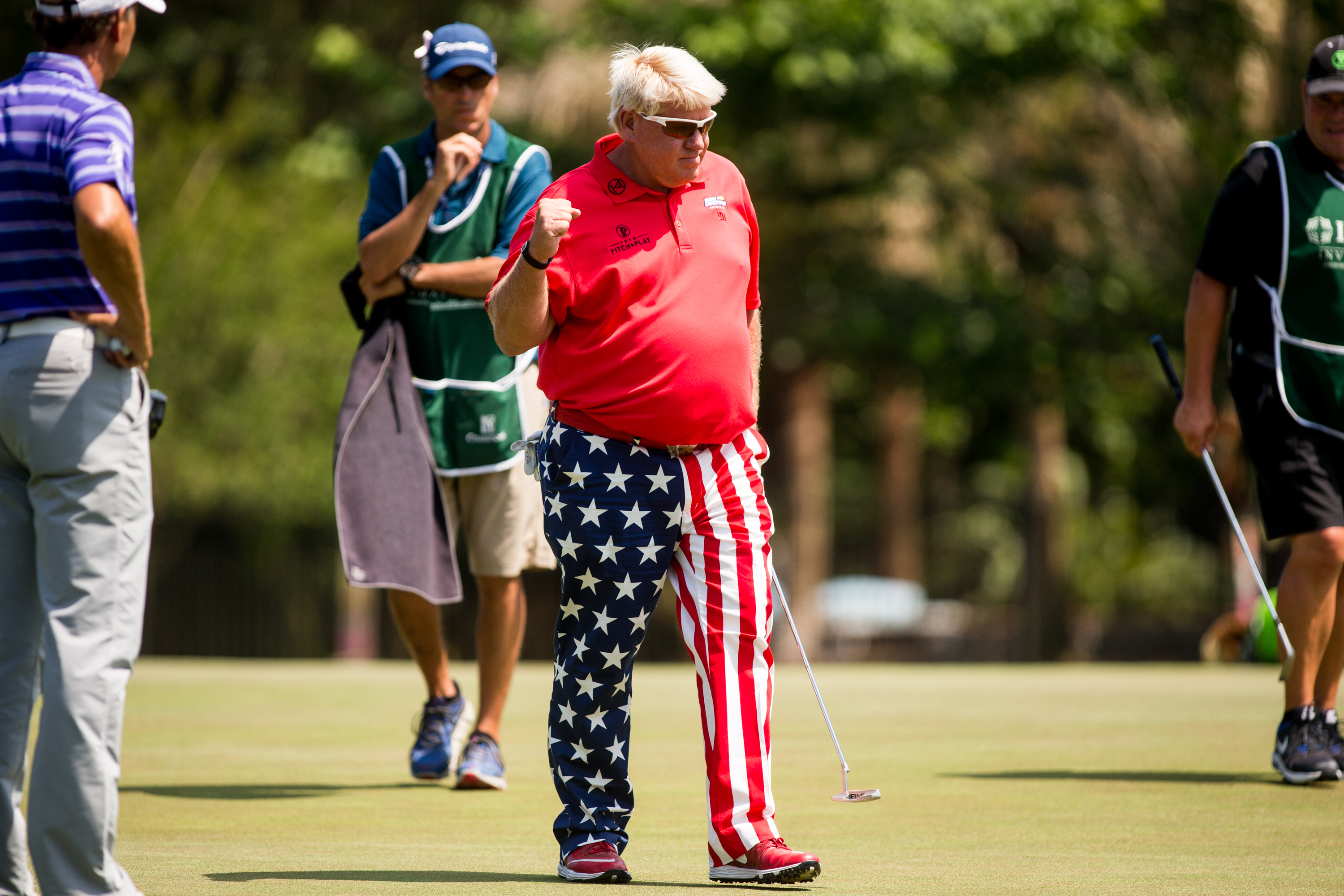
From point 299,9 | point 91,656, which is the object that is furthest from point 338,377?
point 91,656

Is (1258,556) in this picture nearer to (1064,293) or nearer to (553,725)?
(1064,293)

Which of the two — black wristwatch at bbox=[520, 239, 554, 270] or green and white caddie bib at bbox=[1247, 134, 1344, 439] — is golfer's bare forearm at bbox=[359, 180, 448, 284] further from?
green and white caddie bib at bbox=[1247, 134, 1344, 439]

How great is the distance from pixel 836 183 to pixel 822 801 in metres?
14.8

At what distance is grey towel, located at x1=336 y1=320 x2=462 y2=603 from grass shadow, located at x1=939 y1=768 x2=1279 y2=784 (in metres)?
2.01

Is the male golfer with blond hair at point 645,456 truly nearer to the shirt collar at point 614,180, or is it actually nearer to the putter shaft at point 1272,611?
the shirt collar at point 614,180

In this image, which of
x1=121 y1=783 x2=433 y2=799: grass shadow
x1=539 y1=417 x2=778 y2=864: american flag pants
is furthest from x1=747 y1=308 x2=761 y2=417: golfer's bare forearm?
x1=121 y1=783 x2=433 y2=799: grass shadow

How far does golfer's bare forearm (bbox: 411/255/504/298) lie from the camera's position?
242 inches

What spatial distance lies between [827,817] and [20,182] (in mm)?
3056

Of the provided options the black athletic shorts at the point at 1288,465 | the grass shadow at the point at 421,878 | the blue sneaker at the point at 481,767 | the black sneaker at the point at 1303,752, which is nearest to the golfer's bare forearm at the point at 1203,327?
the black athletic shorts at the point at 1288,465

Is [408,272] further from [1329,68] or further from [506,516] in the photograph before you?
[1329,68]

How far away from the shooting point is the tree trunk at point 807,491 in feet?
74.2

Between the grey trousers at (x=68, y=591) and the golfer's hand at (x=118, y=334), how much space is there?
0.02 metres

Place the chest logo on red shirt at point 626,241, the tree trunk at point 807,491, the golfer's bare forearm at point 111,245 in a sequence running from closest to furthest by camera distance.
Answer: the golfer's bare forearm at point 111,245, the chest logo on red shirt at point 626,241, the tree trunk at point 807,491

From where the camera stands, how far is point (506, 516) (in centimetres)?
638
